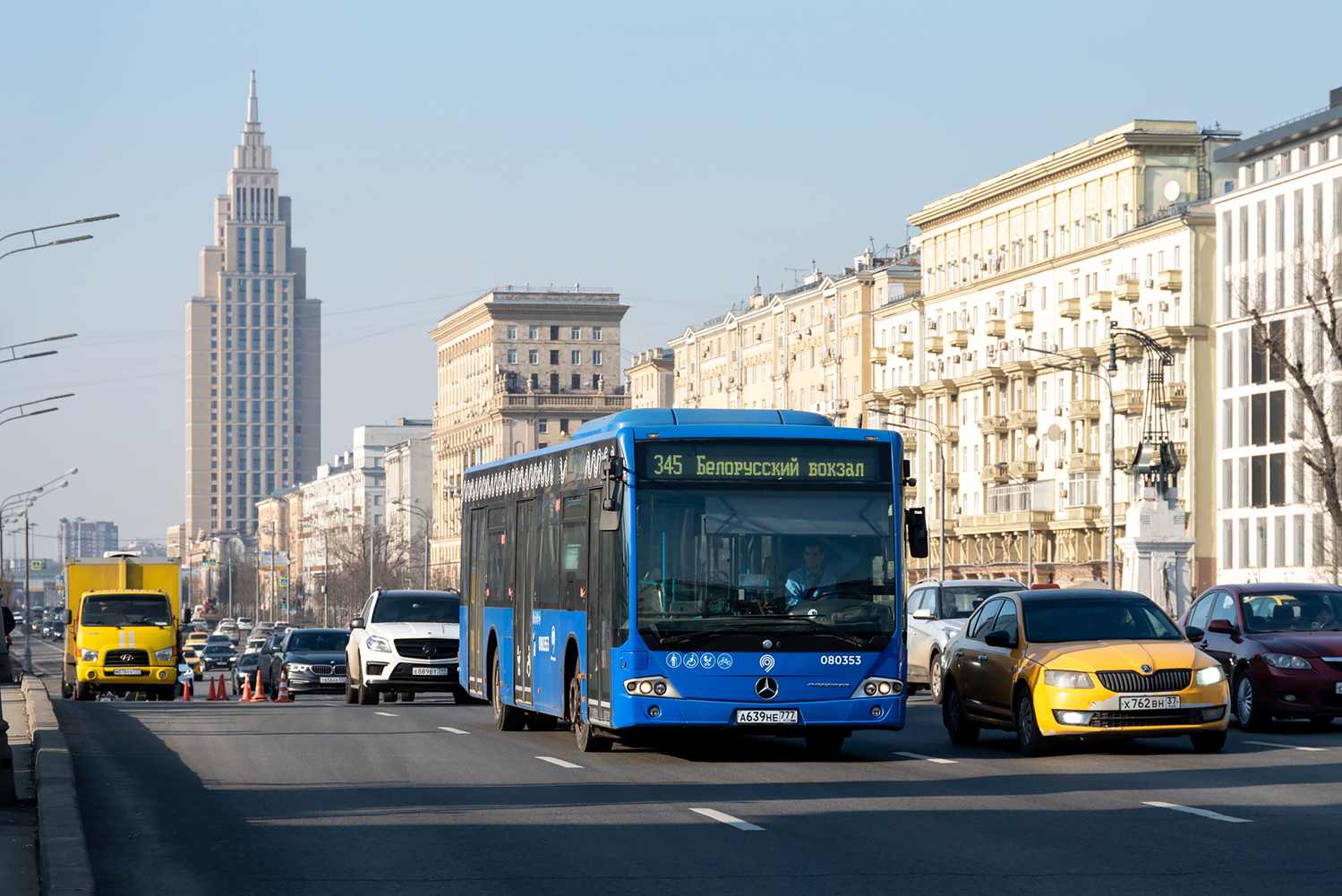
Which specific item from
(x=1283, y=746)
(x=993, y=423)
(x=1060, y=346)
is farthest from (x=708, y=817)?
(x=993, y=423)

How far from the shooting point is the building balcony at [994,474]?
3957 inches

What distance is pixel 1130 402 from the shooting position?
8900 centimetres

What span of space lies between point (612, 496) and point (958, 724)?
5.02m

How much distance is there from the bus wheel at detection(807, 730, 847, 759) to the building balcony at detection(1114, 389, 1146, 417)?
70020 mm

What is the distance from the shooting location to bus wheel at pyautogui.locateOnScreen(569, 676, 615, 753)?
20406mm

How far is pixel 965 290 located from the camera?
351 ft

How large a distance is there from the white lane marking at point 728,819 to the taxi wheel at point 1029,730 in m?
5.60

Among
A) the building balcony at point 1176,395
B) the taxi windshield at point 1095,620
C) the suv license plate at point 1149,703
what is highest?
the building balcony at point 1176,395

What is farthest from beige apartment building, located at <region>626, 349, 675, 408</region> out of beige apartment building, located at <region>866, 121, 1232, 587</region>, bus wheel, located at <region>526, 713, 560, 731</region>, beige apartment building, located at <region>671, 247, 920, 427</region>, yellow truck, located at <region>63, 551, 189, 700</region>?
bus wheel, located at <region>526, 713, 560, 731</region>

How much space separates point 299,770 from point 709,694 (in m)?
3.52

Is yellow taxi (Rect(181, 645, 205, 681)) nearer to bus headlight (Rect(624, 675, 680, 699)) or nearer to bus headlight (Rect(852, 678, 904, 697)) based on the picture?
bus headlight (Rect(624, 675, 680, 699))

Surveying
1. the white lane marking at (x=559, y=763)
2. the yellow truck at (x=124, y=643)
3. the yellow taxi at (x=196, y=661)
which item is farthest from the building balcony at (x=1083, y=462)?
the white lane marking at (x=559, y=763)

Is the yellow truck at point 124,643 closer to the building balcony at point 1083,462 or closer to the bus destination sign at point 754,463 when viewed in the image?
the bus destination sign at point 754,463

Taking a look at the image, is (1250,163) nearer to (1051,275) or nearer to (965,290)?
(1051,275)
